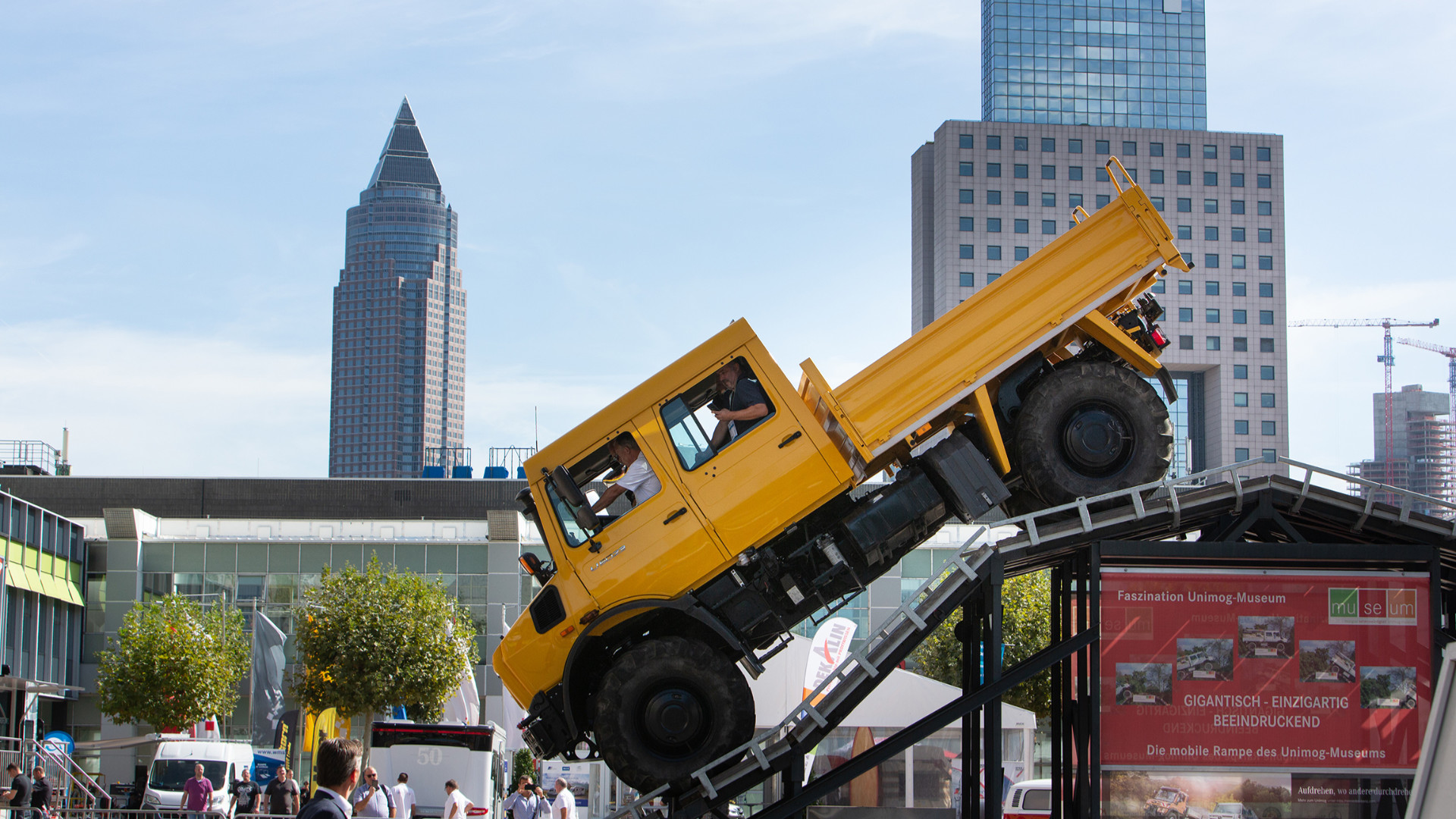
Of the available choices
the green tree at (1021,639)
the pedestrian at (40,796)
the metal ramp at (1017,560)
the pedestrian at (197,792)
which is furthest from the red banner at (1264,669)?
the green tree at (1021,639)

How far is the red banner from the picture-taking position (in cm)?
983

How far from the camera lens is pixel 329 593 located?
1152 inches

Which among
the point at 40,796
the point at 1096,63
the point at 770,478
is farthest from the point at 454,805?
the point at 1096,63

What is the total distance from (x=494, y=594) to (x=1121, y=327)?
98.5 feet

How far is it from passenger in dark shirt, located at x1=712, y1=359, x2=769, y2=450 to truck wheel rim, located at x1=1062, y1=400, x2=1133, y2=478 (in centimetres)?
253

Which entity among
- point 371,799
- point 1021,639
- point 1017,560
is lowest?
point 371,799

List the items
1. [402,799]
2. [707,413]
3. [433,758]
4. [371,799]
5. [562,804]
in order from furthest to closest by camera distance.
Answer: [433,758] → [562,804] → [402,799] → [371,799] → [707,413]

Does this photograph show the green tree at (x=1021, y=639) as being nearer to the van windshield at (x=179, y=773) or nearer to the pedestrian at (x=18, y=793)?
the van windshield at (x=179, y=773)

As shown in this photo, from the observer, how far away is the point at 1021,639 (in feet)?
96.2

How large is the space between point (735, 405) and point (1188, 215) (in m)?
98.0

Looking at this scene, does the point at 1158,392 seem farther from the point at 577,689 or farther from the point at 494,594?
the point at 494,594

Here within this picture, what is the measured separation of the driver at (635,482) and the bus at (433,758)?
11809 millimetres

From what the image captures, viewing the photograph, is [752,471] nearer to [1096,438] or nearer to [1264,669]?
[1096,438]

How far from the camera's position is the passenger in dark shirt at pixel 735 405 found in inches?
402
